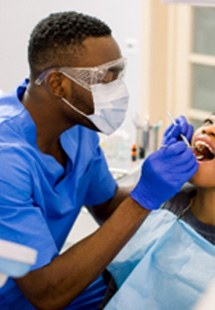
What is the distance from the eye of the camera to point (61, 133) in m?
1.62

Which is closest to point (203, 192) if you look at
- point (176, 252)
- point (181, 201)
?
point (181, 201)

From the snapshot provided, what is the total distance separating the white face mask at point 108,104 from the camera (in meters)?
1.52

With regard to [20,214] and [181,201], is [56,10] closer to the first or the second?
[181,201]

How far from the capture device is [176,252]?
1.60 meters

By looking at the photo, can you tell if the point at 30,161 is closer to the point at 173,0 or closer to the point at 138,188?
the point at 138,188

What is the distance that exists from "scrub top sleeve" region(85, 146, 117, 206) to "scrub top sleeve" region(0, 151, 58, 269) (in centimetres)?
39

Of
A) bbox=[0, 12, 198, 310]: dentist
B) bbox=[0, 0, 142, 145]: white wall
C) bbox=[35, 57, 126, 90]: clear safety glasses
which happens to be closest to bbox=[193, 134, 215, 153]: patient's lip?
bbox=[0, 12, 198, 310]: dentist

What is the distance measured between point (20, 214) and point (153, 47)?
2046 millimetres

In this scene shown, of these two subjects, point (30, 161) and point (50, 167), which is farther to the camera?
point (50, 167)

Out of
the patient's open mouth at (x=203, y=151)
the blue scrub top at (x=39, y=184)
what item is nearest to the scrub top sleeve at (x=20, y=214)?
the blue scrub top at (x=39, y=184)

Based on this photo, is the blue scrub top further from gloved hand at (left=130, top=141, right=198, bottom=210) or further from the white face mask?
gloved hand at (left=130, top=141, right=198, bottom=210)

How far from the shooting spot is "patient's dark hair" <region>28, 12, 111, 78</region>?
4.75ft

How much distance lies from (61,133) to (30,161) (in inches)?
6.3

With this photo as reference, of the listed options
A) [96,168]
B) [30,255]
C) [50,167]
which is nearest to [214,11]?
[96,168]
